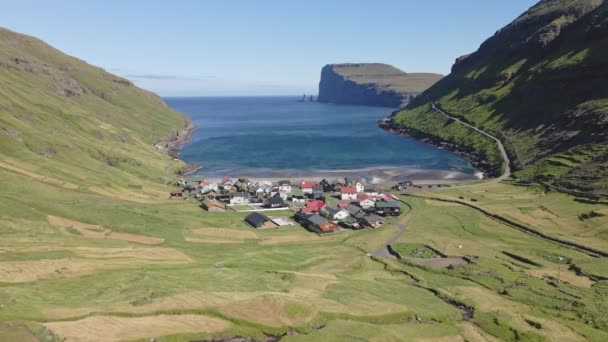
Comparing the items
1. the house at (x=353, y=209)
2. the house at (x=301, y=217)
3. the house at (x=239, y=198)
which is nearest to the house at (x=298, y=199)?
the house at (x=239, y=198)

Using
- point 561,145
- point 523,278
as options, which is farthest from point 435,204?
point 561,145

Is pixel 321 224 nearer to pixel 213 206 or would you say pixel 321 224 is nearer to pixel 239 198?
pixel 213 206

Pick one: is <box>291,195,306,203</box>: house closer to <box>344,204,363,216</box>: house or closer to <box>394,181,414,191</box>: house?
<box>344,204,363,216</box>: house

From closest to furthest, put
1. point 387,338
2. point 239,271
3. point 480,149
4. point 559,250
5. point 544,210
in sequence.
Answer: point 387,338 < point 239,271 < point 559,250 < point 544,210 < point 480,149

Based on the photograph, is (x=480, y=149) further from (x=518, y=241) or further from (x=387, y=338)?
(x=387, y=338)

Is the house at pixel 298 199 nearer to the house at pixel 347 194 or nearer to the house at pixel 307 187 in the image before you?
the house at pixel 307 187

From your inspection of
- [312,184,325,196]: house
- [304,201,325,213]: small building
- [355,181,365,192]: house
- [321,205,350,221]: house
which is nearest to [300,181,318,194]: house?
[312,184,325,196]: house
